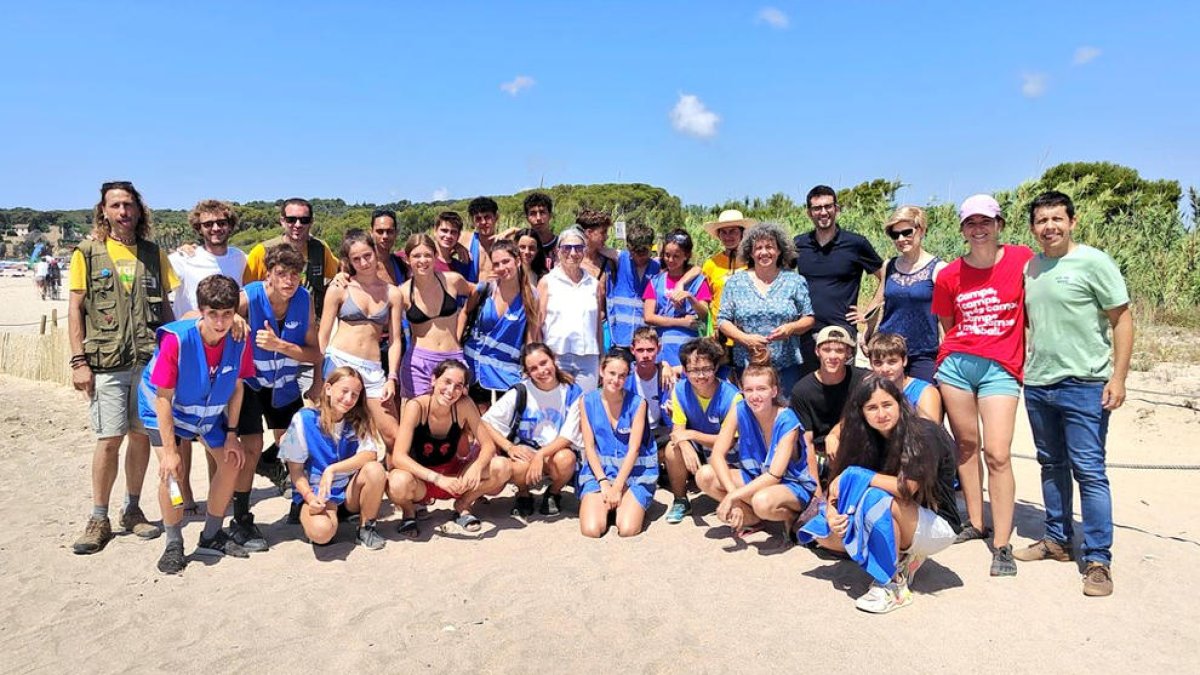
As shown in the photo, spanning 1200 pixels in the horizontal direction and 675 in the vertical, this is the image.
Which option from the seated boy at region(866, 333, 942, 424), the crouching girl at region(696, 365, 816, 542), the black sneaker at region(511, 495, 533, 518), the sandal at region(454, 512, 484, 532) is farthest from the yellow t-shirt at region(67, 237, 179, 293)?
the seated boy at region(866, 333, 942, 424)

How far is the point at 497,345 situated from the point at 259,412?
1.49 metres

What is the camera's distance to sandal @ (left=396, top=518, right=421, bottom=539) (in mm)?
4555

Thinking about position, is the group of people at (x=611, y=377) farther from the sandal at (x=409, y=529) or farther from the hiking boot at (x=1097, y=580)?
the sandal at (x=409, y=529)

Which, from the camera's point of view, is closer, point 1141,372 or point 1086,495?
point 1086,495

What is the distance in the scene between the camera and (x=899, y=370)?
421cm

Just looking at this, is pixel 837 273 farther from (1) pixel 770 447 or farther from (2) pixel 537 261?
(2) pixel 537 261

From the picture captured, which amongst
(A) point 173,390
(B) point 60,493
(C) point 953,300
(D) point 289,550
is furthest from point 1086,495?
(B) point 60,493

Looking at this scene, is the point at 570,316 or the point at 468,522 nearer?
the point at 468,522

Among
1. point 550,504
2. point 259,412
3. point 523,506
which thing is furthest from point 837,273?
point 259,412

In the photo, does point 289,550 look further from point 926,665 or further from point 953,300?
point 953,300

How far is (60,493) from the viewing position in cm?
561

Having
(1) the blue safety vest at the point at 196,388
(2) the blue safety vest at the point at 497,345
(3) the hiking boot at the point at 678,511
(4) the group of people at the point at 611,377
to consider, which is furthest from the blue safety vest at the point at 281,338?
(3) the hiking boot at the point at 678,511

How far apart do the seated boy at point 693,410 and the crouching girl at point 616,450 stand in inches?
6.5

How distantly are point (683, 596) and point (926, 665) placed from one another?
1088 millimetres
